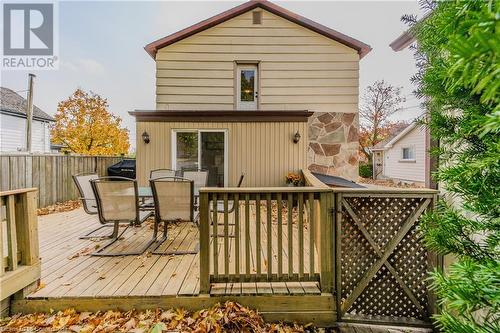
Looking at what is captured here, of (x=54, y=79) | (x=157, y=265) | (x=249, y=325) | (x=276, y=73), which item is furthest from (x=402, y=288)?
(x=54, y=79)

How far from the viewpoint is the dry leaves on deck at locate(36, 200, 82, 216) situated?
6.48 metres

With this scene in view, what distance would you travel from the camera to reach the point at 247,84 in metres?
8.41

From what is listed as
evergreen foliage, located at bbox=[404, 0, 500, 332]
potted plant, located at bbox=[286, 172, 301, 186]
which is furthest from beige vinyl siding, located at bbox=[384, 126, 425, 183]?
evergreen foliage, located at bbox=[404, 0, 500, 332]

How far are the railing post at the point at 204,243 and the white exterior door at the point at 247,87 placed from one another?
6.16 metres

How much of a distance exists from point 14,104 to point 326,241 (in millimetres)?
19187

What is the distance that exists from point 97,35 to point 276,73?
12.0 meters

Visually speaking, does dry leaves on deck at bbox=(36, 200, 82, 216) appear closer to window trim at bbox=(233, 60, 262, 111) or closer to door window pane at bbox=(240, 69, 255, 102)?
window trim at bbox=(233, 60, 262, 111)

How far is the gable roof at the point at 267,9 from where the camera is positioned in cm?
798

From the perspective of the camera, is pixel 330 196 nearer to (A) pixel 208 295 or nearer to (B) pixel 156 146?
(A) pixel 208 295

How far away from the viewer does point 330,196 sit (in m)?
2.62

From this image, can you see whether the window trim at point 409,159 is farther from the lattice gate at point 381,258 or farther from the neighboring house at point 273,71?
the lattice gate at point 381,258

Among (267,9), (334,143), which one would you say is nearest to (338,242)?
(334,143)

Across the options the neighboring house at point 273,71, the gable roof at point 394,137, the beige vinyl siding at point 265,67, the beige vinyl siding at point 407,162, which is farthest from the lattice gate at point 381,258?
the gable roof at point 394,137

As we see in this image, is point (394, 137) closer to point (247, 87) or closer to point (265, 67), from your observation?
point (265, 67)
